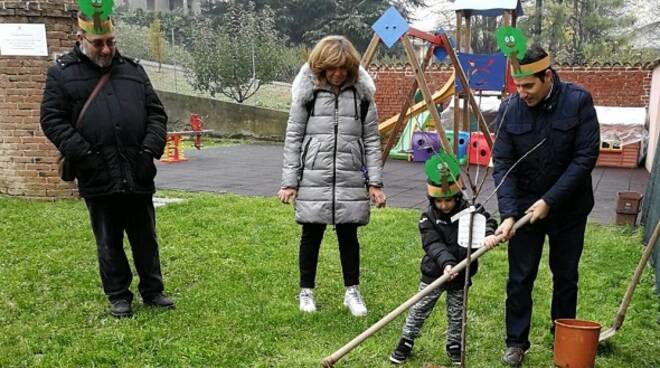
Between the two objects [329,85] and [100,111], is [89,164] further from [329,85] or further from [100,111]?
[329,85]

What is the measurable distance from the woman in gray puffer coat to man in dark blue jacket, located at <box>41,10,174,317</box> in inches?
34.2

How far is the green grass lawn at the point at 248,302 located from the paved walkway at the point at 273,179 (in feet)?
6.81

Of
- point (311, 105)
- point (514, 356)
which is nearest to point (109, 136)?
point (311, 105)

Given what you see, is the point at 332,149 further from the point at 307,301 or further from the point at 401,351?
the point at 401,351

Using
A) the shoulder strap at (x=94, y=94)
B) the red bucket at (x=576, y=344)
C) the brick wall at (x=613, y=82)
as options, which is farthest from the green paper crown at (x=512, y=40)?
the brick wall at (x=613, y=82)

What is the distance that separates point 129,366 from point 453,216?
1852 mm

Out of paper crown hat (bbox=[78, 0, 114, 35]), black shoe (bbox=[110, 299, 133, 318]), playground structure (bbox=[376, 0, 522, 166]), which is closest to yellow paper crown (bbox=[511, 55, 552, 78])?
paper crown hat (bbox=[78, 0, 114, 35])

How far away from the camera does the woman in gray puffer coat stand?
3848mm

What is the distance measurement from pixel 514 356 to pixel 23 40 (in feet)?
22.0

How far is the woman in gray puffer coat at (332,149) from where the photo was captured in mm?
3848

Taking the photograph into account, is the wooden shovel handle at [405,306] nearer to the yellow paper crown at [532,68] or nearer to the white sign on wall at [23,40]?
the yellow paper crown at [532,68]

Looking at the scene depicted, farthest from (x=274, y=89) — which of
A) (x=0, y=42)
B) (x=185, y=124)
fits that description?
(x=0, y=42)

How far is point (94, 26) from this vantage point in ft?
11.9

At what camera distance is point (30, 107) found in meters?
7.61
